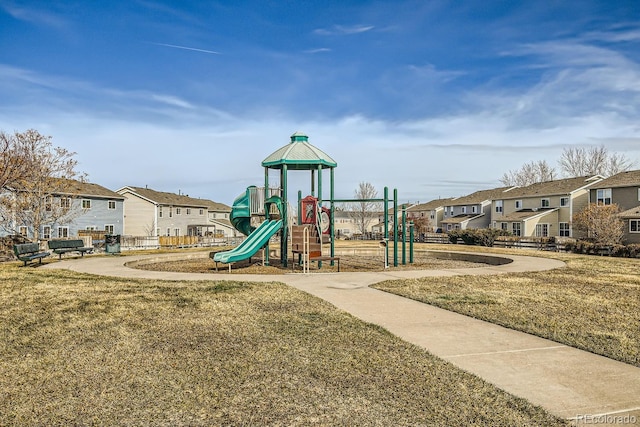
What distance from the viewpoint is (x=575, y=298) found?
10609 mm

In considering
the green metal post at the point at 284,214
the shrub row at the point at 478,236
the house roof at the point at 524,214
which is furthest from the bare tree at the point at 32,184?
the house roof at the point at 524,214

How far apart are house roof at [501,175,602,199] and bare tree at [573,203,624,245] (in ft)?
29.8

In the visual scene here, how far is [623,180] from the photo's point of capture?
4328cm

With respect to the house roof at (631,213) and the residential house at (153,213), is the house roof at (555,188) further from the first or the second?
the residential house at (153,213)

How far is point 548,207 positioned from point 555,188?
226 centimetres

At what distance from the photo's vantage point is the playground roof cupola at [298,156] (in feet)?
63.3

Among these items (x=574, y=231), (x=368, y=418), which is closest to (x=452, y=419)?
(x=368, y=418)

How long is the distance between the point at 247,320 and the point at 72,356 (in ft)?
9.26

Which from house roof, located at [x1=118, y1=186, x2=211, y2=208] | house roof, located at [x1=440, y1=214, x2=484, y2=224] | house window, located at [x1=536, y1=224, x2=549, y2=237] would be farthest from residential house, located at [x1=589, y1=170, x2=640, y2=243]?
house roof, located at [x1=118, y1=186, x2=211, y2=208]

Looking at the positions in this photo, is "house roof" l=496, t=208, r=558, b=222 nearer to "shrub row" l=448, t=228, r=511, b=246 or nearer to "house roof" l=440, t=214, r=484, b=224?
"house roof" l=440, t=214, r=484, b=224

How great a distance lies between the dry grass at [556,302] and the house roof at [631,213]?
26257 millimetres

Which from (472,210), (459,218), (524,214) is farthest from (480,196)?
(524,214)

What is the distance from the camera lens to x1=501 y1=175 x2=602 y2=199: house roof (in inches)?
1966

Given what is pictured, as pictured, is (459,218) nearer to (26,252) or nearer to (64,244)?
(64,244)
